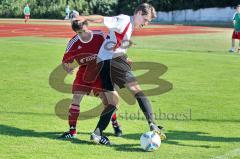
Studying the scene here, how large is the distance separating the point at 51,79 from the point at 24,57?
613 centimetres

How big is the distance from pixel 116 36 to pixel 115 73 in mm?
578

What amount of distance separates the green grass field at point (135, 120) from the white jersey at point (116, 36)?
133 cm

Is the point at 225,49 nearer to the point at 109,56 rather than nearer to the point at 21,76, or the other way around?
the point at 21,76

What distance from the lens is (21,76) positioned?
14.8 meters

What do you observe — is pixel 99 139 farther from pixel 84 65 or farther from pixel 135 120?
pixel 135 120

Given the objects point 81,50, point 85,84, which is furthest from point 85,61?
point 85,84

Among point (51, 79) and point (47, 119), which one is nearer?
point (47, 119)

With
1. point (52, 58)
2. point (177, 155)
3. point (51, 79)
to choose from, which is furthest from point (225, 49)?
point (177, 155)

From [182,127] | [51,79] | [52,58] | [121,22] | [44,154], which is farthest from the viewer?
[52,58]

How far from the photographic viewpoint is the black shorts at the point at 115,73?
770 centimetres

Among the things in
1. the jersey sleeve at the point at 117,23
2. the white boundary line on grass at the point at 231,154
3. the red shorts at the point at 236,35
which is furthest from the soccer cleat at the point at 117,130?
the red shorts at the point at 236,35

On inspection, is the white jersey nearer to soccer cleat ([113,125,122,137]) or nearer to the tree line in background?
soccer cleat ([113,125,122,137])

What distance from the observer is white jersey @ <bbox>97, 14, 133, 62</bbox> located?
7.42 meters

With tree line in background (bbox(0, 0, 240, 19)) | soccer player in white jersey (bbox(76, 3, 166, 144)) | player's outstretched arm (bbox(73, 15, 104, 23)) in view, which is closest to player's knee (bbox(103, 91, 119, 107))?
soccer player in white jersey (bbox(76, 3, 166, 144))
